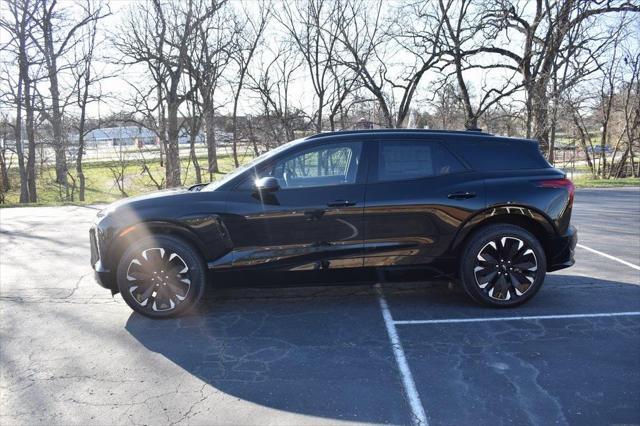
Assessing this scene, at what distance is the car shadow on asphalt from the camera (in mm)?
3092

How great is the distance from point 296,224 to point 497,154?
214cm

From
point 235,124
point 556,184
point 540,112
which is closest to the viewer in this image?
point 556,184

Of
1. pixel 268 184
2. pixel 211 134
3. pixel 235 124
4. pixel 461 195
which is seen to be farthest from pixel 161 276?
pixel 211 134

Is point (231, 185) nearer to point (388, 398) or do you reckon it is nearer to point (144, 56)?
point (388, 398)

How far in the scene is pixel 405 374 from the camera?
3.34 meters

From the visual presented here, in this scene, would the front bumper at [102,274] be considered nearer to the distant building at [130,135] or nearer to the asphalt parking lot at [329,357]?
the asphalt parking lot at [329,357]

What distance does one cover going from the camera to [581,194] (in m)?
14.4

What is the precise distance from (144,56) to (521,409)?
73.9ft

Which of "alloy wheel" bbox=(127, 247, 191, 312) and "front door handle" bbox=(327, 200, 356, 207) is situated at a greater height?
"front door handle" bbox=(327, 200, 356, 207)

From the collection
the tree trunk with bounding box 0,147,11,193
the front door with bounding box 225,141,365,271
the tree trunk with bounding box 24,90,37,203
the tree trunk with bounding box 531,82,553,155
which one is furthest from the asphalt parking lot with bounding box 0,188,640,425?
the tree trunk with bounding box 0,147,11,193

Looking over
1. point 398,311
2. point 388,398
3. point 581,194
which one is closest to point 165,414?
point 388,398

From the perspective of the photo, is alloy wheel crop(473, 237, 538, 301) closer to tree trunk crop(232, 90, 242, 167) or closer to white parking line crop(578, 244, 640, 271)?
white parking line crop(578, 244, 640, 271)

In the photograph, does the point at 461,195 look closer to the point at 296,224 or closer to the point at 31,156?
the point at 296,224

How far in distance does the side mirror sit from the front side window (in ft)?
0.55
